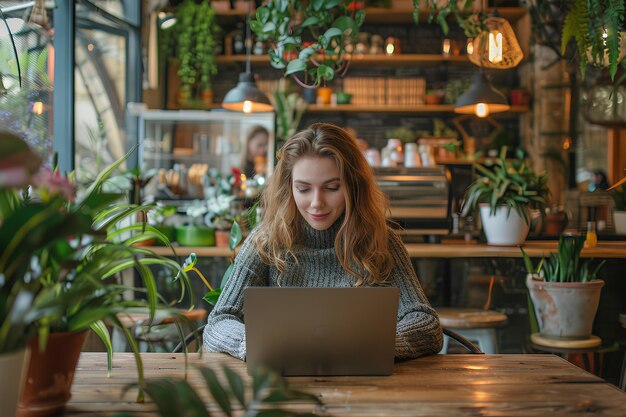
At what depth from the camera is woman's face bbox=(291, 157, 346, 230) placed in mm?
1852

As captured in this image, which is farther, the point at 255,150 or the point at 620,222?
the point at 255,150

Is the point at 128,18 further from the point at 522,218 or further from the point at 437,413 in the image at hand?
the point at 437,413

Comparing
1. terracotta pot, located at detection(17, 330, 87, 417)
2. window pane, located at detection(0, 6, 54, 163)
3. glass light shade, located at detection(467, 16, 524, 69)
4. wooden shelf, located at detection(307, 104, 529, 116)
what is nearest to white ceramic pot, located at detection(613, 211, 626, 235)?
glass light shade, located at detection(467, 16, 524, 69)

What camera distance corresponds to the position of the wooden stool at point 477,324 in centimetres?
285

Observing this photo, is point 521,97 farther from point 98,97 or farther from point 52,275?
point 52,275

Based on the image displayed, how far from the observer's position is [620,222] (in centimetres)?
391

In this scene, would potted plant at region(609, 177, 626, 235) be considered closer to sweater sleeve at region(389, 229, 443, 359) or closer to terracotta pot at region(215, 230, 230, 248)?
terracotta pot at region(215, 230, 230, 248)

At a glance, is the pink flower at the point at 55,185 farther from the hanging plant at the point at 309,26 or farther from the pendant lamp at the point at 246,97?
the pendant lamp at the point at 246,97

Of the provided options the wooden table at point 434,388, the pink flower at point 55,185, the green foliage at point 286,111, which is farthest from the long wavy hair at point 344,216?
the green foliage at point 286,111

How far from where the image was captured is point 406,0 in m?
5.89

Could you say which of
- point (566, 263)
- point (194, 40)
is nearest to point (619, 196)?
point (566, 263)

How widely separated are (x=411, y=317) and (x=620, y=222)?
2.70 metres

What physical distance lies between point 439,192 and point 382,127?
2.44 metres

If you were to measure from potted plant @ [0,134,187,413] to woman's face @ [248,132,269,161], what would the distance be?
12.3ft
